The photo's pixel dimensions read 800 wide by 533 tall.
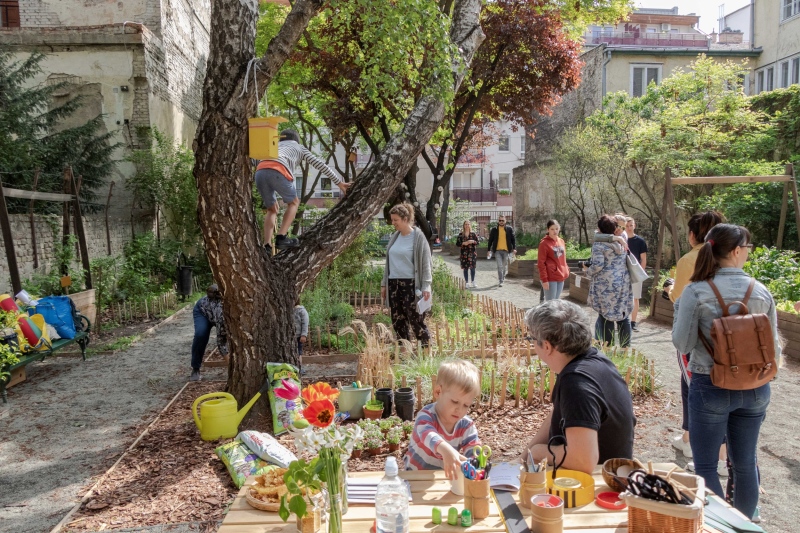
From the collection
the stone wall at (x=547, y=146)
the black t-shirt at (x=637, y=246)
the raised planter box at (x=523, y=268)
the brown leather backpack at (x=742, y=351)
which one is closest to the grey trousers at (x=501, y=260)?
→ the raised planter box at (x=523, y=268)

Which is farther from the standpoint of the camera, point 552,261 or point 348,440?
point 552,261

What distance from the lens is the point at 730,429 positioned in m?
3.24

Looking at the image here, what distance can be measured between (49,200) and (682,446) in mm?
10680

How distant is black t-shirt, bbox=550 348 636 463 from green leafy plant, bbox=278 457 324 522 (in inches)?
43.2

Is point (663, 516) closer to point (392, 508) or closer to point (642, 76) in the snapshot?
point (392, 508)

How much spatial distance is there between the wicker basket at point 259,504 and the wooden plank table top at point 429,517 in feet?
0.06

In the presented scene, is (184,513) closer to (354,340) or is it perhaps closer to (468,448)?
(468,448)

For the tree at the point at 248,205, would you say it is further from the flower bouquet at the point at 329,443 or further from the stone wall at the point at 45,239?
the stone wall at the point at 45,239

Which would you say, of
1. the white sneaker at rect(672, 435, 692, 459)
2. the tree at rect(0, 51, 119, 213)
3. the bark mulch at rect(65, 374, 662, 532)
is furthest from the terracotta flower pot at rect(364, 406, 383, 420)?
the tree at rect(0, 51, 119, 213)

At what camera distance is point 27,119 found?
44.8 feet

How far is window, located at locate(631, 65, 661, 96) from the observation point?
24.5 m

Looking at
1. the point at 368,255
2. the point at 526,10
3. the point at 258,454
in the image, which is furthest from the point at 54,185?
the point at 258,454

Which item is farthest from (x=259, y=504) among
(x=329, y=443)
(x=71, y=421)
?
(x=71, y=421)

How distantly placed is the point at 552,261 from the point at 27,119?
1188cm
